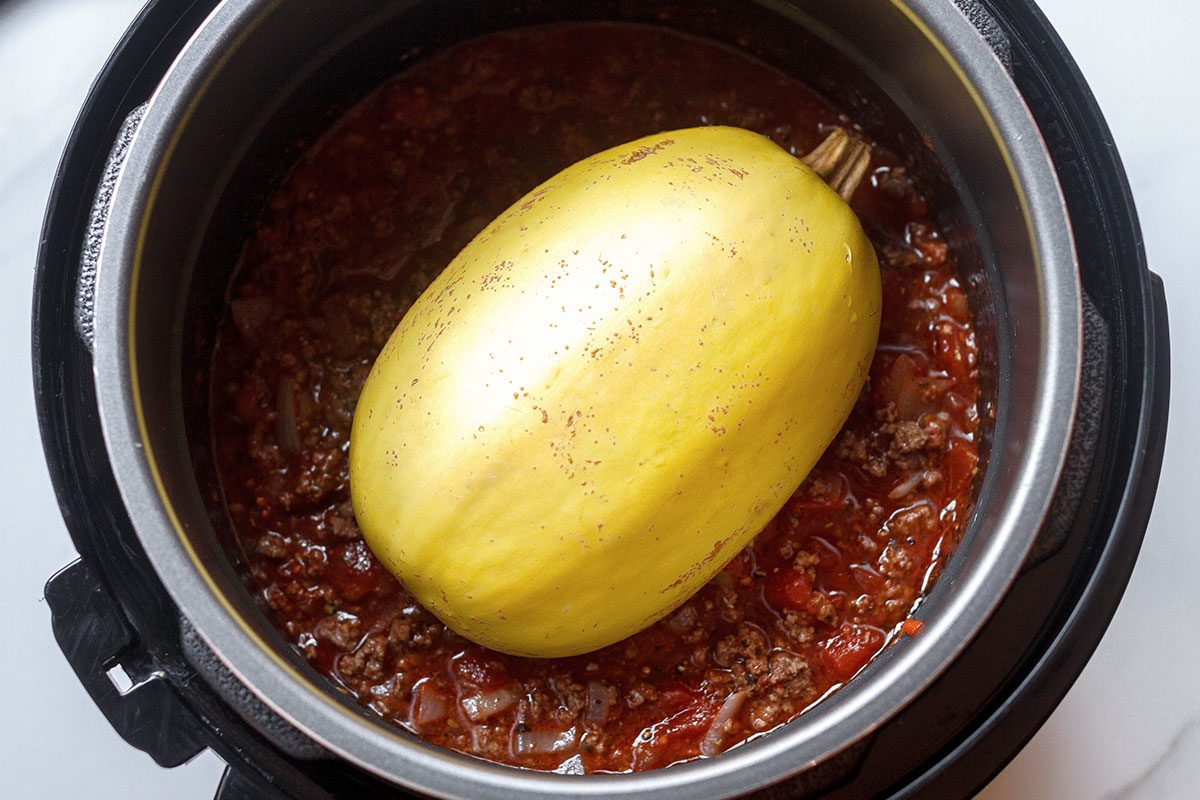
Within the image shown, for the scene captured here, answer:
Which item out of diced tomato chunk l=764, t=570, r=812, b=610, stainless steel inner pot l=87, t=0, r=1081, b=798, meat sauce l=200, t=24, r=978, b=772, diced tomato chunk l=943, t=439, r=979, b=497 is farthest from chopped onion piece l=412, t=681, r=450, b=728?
diced tomato chunk l=943, t=439, r=979, b=497

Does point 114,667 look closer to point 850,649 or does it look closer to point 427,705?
point 427,705

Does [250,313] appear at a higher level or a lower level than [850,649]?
higher

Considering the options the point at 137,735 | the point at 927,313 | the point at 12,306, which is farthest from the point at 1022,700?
the point at 12,306

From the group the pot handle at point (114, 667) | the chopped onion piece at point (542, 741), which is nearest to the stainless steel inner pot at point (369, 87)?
the pot handle at point (114, 667)

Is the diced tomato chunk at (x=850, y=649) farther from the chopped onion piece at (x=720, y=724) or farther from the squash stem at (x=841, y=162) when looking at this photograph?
the squash stem at (x=841, y=162)

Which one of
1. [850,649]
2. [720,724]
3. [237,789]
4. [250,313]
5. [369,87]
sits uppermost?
[369,87]

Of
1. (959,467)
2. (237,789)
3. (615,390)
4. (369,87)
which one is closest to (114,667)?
(237,789)

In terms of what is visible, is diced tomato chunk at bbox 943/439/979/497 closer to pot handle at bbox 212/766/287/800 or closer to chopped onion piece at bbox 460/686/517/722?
chopped onion piece at bbox 460/686/517/722
